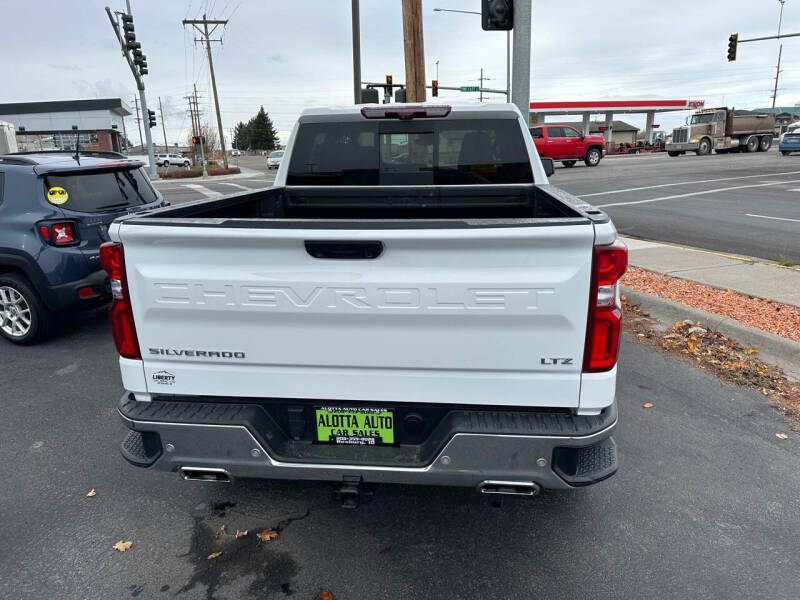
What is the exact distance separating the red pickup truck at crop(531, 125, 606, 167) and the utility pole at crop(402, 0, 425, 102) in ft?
63.1

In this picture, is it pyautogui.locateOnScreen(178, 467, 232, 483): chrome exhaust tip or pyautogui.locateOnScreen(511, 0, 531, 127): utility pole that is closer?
pyautogui.locateOnScreen(178, 467, 232, 483): chrome exhaust tip

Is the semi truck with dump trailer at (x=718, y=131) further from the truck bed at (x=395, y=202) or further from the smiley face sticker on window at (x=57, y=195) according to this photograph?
the smiley face sticker on window at (x=57, y=195)

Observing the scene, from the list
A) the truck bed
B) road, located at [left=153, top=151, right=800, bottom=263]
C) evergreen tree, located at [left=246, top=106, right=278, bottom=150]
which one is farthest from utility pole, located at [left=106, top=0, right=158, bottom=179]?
evergreen tree, located at [left=246, top=106, right=278, bottom=150]

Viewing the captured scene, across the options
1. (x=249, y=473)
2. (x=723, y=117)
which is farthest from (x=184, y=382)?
(x=723, y=117)

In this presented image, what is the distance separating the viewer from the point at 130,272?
2.56 meters

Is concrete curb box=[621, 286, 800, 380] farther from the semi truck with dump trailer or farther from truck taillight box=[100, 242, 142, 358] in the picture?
the semi truck with dump trailer

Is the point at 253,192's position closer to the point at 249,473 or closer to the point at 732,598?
the point at 249,473

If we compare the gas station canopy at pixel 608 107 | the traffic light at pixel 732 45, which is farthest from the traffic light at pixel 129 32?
the gas station canopy at pixel 608 107

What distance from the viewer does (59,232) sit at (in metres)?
5.88

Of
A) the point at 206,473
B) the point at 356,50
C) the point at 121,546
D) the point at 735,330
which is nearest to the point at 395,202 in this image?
the point at 206,473

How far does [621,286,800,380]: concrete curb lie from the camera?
16.8 feet

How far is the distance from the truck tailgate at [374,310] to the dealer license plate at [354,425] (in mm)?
90

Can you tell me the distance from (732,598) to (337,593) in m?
1.76

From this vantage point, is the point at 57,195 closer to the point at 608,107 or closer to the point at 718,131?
the point at 718,131
